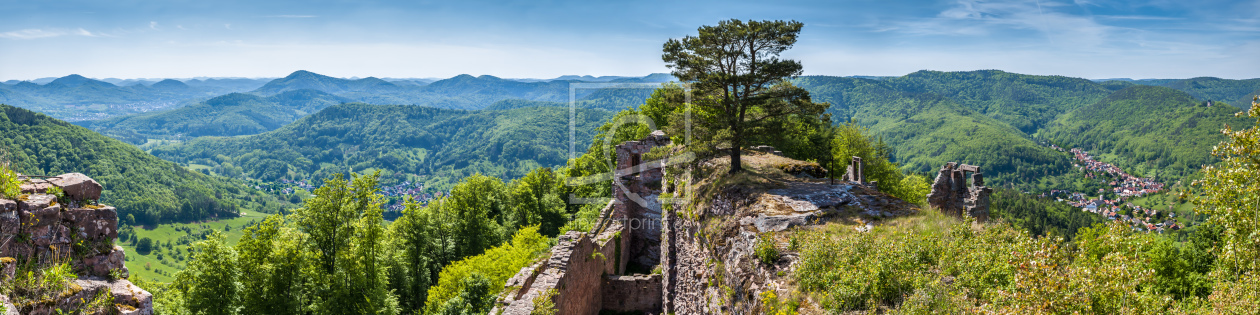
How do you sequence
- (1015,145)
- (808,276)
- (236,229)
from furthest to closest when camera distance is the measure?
(1015,145)
(236,229)
(808,276)

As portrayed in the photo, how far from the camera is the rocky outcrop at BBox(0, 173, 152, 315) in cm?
699

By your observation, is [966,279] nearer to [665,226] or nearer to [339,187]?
[665,226]

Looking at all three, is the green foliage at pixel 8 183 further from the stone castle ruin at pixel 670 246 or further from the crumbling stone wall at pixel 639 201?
the crumbling stone wall at pixel 639 201

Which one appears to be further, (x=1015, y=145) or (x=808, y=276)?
(x=1015, y=145)

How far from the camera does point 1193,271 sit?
69.8 ft

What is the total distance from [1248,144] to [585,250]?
16.1 m

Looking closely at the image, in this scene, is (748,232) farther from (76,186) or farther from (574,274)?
(76,186)

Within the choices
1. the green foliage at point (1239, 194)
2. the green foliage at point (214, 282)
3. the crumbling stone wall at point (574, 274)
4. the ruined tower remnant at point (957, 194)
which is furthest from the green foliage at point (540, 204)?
the green foliage at point (1239, 194)

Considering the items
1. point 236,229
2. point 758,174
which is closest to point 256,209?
point 236,229

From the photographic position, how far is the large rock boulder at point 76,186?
7.88m

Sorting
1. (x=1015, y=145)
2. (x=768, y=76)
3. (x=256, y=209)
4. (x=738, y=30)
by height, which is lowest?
(x=256, y=209)

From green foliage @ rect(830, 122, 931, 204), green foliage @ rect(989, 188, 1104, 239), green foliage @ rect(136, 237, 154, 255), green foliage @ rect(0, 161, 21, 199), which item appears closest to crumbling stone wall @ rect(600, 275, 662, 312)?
green foliage @ rect(830, 122, 931, 204)

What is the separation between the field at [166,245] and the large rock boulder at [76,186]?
→ 117863 mm

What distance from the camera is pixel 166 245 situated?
131m
